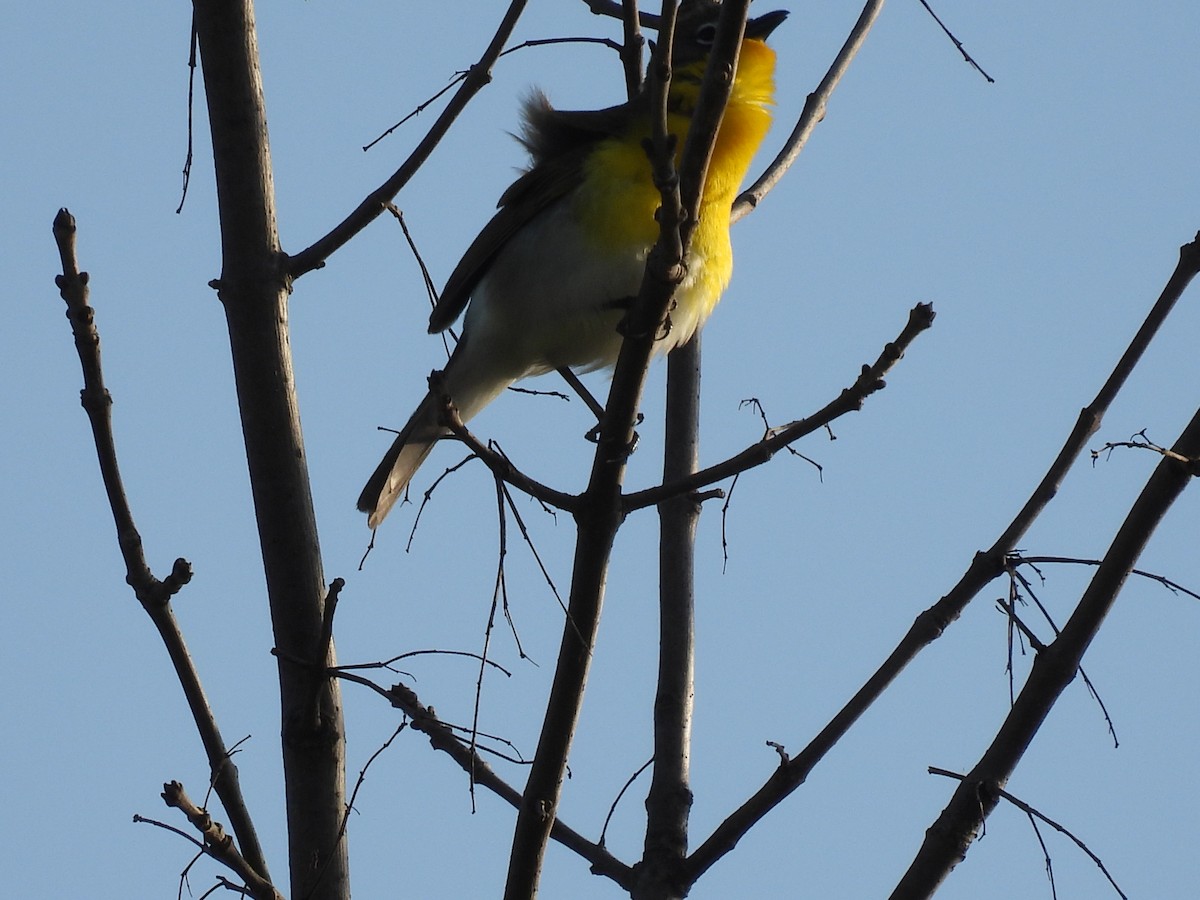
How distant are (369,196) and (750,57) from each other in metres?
2.59

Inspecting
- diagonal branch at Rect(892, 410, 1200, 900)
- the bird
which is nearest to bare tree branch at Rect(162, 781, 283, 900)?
diagonal branch at Rect(892, 410, 1200, 900)

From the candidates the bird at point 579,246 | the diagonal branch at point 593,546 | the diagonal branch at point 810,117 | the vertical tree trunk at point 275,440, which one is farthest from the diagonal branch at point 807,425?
the diagonal branch at point 810,117

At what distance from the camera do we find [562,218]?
200 inches

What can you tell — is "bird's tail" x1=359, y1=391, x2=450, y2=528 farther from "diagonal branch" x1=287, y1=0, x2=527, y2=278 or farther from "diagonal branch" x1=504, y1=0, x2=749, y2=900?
"diagonal branch" x1=504, y1=0, x2=749, y2=900

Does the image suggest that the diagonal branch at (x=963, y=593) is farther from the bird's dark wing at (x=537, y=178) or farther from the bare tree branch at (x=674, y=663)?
the bird's dark wing at (x=537, y=178)

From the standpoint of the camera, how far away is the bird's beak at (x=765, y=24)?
Result: 596 cm

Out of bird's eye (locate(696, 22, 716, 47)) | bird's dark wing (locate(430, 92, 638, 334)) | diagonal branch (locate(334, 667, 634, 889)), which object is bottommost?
diagonal branch (locate(334, 667, 634, 889))

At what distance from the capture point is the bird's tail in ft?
16.6

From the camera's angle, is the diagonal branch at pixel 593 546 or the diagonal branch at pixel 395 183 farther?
the diagonal branch at pixel 395 183

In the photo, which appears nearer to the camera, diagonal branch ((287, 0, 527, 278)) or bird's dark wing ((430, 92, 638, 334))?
diagonal branch ((287, 0, 527, 278))

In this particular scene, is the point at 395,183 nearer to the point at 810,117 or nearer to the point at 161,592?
the point at 161,592

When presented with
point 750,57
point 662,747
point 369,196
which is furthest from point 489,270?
point 662,747

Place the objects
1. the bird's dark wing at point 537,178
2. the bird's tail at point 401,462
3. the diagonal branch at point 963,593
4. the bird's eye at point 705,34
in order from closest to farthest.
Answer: the diagonal branch at point 963,593
the bird's tail at point 401,462
the bird's dark wing at point 537,178
the bird's eye at point 705,34

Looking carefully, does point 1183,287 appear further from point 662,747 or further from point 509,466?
point 662,747
